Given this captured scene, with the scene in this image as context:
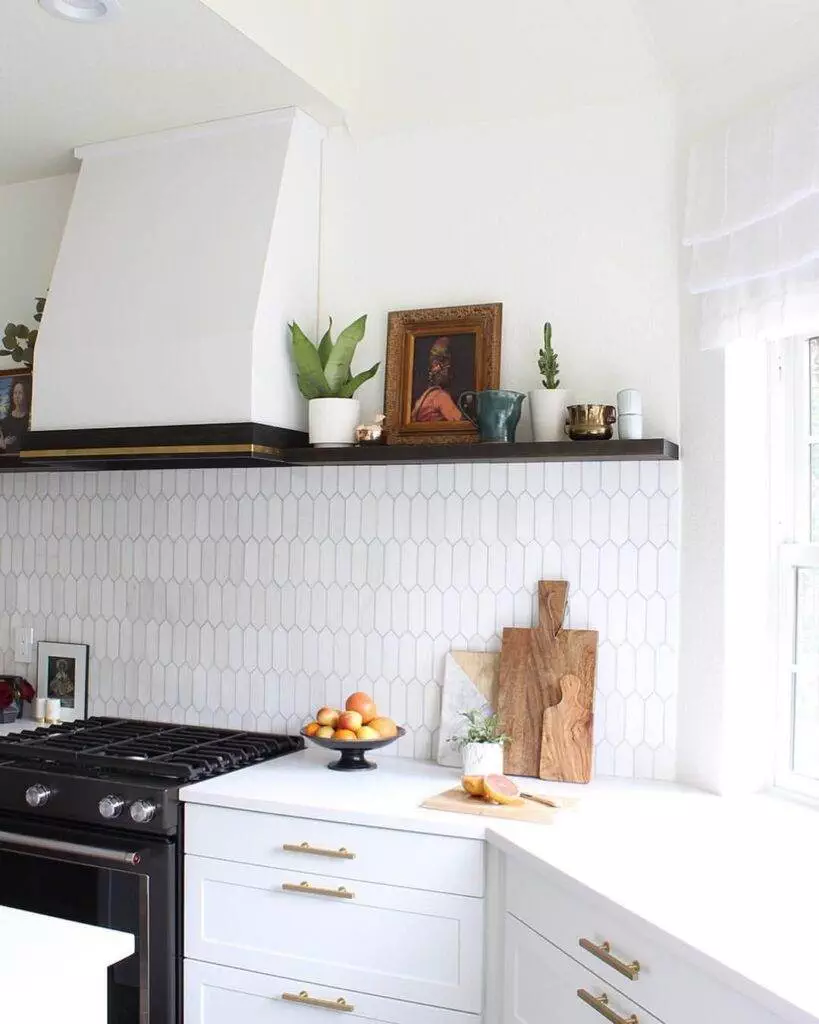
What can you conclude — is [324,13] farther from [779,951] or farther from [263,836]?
[779,951]

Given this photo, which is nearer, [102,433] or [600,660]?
[600,660]

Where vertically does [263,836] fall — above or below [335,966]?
above

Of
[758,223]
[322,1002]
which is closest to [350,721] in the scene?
[322,1002]

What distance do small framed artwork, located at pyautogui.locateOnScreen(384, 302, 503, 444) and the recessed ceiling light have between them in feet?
3.44

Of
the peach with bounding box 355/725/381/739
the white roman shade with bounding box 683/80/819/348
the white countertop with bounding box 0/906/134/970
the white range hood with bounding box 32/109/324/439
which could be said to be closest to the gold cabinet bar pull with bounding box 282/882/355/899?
the peach with bounding box 355/725/381/739

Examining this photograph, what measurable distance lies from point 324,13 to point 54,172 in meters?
1.17

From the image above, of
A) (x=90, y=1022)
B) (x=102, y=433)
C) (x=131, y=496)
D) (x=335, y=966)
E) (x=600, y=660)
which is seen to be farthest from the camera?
(x=131, y=496)

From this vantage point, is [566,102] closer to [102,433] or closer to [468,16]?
[468,16]

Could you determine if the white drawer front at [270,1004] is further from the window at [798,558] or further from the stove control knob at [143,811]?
the window at [798,558]

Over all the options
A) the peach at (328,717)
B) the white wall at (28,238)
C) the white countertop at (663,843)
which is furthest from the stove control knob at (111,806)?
the white wall at (28,238)

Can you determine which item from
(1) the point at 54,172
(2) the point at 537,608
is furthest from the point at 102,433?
(2) the point at 537,608

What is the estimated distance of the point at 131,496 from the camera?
11.5 ft

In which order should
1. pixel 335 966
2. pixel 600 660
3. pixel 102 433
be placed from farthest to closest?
1. pixel 102 433
2. pixel 600 660
3. pixel 335 966

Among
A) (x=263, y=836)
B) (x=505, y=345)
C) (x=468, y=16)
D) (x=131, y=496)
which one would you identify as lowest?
(x=263, y=836)
